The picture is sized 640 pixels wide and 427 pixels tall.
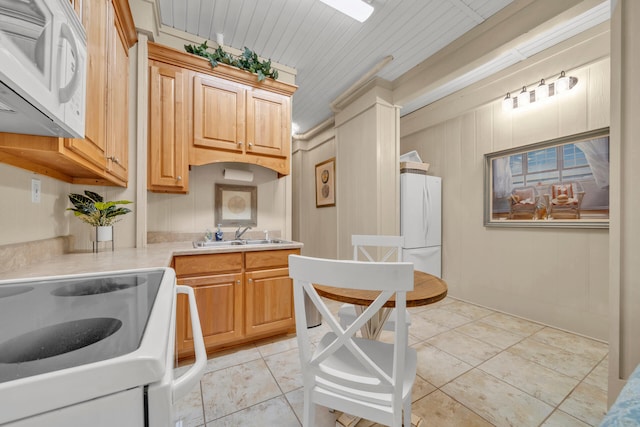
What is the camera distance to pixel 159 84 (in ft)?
6.86

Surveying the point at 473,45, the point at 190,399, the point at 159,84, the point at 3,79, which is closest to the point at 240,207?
the point at 159,84

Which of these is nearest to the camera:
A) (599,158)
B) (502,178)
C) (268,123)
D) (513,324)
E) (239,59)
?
(599,158)

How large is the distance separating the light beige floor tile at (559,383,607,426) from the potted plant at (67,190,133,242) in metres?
3.12

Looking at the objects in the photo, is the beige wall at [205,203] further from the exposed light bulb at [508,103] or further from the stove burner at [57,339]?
the exposed light bulb at [508,103]

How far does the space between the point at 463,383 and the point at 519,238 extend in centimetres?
193

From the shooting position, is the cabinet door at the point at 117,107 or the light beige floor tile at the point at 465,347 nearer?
the cabinet door at the point at 117,107

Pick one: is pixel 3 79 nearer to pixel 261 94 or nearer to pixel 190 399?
pixel 190 399

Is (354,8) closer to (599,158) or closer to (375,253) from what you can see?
(375,253)

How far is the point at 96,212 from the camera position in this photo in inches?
66.8

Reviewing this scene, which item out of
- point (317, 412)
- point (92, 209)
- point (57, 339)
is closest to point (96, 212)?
point (92, 209)

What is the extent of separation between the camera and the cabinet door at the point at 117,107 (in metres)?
1.50

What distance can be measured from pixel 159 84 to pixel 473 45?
→ 2.76m

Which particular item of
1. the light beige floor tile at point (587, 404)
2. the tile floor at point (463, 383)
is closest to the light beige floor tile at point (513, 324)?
the tile floor at point (463, 383)

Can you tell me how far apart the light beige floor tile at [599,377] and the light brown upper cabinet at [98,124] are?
3.36m
